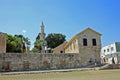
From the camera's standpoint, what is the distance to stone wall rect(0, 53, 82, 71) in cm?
3156

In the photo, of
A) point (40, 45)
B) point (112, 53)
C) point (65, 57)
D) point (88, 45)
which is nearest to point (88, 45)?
point (88, 45)

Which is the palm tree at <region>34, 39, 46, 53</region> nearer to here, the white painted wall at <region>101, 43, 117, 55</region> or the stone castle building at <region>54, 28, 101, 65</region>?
the white painted wall at <region>101, 43, 117, 55</region>

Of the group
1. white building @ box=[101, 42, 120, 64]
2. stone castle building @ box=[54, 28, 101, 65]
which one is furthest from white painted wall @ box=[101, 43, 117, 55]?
stone castle building @ box=[54, 28, 101, 65]

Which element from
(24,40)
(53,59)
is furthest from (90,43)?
(24,40)

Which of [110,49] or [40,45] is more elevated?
[40,45]

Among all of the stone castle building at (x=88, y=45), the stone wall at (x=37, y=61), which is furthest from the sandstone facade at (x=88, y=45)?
the stone wall at (x=37, y=61)

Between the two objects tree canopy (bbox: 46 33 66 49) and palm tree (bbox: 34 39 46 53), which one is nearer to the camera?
palm tree (bbox: 34 39 46 53)

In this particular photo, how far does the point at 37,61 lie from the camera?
33.7 meters

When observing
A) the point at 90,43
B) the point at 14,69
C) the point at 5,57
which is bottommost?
the point at 14,69

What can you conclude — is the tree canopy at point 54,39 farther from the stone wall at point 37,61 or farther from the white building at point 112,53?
the stone wall at point 37,61

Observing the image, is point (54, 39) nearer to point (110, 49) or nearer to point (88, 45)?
point (110, 49)

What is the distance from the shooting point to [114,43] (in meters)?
51.9

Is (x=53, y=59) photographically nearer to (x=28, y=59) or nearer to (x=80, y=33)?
(x=28, y=59)

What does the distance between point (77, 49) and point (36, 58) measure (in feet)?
29.7
